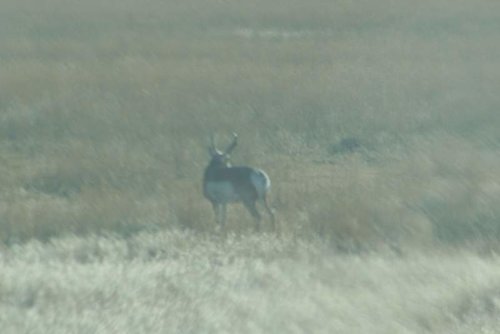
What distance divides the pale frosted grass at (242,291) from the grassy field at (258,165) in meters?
0.02

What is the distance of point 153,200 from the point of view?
10852mm

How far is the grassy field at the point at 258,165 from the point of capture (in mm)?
6438

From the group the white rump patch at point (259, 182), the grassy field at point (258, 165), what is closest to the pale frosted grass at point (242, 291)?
the grassy field at point (258, 165)

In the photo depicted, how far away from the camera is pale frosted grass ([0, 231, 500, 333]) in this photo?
608 cm

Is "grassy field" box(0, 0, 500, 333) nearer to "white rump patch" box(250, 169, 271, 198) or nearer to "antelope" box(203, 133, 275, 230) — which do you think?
"antelope" box(203, 133, 275, 230)

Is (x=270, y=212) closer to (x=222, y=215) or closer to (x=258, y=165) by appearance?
(x=222, y=215)

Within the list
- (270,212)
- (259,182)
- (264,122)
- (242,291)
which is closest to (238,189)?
(259,182)

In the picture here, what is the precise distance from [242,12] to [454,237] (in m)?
22.1

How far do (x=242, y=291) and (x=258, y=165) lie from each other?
6699 millimetres

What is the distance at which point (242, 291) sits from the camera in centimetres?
662

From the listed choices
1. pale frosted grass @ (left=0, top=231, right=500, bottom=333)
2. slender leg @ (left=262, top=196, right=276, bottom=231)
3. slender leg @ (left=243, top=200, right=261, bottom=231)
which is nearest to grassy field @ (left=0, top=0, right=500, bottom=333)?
pale frosted grass @ (left=0, top=231, right=500, bottom=333)

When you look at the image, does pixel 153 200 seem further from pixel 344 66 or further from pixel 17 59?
pixel 17 59

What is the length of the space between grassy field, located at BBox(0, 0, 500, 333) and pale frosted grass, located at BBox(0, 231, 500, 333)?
0.7 inches

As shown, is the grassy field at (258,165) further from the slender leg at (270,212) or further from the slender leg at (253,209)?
the slender leg at (253,209)
